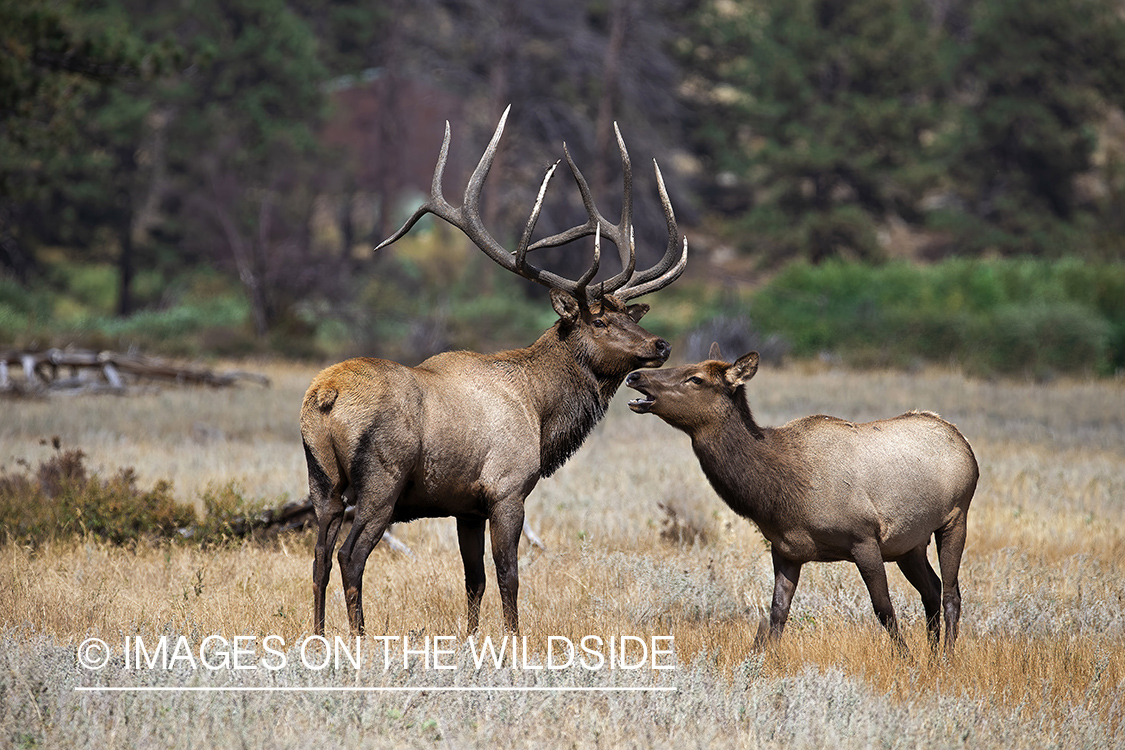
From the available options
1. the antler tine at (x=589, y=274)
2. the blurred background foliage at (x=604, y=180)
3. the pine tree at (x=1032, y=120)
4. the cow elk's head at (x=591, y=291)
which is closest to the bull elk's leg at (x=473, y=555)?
the cow elk's head at (x=591, y=291)

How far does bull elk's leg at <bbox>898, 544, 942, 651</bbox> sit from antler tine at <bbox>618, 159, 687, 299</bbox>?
2.03 meters

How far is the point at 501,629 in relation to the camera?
6.17 metres

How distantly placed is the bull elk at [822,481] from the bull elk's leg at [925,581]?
0.22 ft

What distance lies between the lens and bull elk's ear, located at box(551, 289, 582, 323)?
6523mm

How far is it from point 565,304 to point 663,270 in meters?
1.22

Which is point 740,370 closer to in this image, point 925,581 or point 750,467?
point 750,467

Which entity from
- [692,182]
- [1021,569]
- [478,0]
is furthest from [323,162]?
[1021,569]

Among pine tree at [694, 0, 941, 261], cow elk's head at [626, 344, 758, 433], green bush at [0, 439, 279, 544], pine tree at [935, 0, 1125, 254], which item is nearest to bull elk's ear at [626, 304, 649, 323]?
cow elk's head at [626, 344, 758, 433]

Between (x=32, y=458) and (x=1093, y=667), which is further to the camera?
(x=32, y=458)

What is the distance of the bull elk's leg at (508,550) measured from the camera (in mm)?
5895

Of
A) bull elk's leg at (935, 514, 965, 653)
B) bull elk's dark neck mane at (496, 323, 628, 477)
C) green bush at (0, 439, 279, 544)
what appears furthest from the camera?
green bush at (0, 439, 279, 544)

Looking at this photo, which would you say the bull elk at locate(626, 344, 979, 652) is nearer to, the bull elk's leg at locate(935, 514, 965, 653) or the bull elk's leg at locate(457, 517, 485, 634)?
the bull elk's leg at locate(935, 514, 965, 653)

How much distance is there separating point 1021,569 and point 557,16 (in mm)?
28306

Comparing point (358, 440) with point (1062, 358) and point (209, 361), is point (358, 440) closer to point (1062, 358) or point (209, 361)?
point (209, 361)
